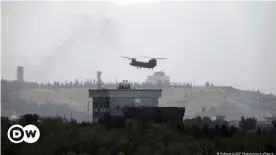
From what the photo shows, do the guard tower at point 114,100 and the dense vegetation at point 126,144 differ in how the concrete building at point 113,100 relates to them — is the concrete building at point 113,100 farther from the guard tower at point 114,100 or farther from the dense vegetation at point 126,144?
the dense vegetation at point 126,144

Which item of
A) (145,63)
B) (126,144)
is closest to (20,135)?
(126,144)

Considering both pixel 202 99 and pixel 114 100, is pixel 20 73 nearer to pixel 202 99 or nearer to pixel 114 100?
pixel 114 100

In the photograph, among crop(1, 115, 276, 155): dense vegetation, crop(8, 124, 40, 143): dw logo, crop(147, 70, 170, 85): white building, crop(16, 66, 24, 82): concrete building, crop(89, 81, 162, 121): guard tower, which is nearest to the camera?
crop(8, 124, 40, 143): dw logo

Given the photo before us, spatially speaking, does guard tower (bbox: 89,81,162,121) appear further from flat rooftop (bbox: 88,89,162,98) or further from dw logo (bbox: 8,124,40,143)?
dw logo (bbox: 8,124,40,143)

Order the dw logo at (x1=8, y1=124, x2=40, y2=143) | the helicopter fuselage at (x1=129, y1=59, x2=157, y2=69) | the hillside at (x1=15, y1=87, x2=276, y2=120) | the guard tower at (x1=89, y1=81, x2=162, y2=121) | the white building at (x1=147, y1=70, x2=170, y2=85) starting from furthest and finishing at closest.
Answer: the white building at (x1=147, y1=70, x2=170, y2=85)
the hillside at (x1=15, y1=87, x2=276, y2=120)
the guard tower at (x1=89, y1=81, x2=162, y2=121)
the helicopter fuselage at (x1=129, y1=59, x2=157, y2=69)
the dw logo at (x1=8, y1=124, x2=40, y2=143)

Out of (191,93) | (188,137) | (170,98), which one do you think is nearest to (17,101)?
(188,137)

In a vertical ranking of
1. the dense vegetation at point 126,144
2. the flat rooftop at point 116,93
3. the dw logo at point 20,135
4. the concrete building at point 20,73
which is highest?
the concrete building at point 20,73

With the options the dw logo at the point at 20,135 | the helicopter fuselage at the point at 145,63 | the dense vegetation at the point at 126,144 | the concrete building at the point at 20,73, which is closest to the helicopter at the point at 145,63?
the helicopter fuselage at the point at 145,63

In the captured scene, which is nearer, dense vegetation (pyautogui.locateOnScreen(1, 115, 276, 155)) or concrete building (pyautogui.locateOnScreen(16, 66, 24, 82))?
dense vegetation (pyautogui.locateOnScreen(1, 115, 276, 155))

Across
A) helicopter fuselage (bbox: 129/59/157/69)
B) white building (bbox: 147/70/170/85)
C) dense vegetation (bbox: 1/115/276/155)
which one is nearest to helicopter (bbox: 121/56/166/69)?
helicopter fuselage (bbox: 129/59/157/69)

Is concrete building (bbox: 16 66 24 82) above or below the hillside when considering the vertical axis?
above

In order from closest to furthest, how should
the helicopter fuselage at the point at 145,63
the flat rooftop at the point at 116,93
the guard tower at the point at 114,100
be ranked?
the helicopter fuselage at the point at 145,63, the guard tower at the point at 114,100, the flat rooftop at the point at 116,93

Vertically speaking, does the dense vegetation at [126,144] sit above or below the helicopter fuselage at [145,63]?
below
